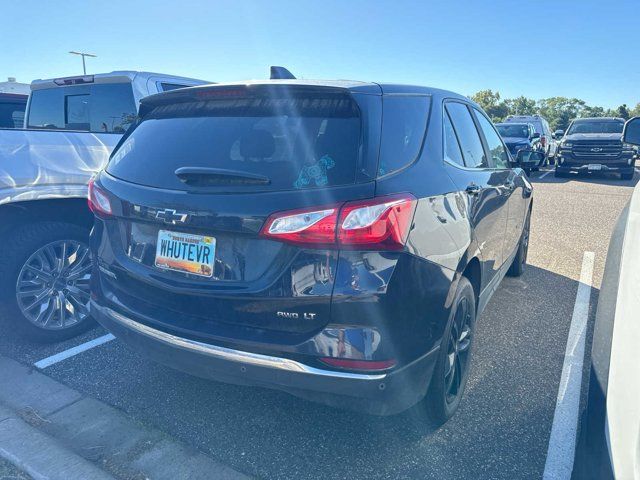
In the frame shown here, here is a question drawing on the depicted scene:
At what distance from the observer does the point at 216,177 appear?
2105 mm

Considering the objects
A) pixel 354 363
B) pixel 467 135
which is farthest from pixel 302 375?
pixel 467 135

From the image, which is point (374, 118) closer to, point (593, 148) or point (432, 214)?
point (432, 214)

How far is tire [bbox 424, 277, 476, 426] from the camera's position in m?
2.36

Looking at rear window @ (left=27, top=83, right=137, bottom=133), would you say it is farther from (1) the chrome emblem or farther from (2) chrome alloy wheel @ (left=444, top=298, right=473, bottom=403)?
(2) chrome alloy wheel @ (left=444, top=298, right=473, bottom=403)

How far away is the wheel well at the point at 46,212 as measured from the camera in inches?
127

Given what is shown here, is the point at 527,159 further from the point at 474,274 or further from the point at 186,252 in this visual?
the point at 186,252

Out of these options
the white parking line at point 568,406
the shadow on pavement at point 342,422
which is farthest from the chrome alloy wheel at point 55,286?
the white parking line at point 568,406

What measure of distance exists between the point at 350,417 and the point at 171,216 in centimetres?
150

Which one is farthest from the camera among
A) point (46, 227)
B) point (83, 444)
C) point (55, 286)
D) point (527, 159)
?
point (527, 159)

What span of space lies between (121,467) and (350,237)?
1.63 meters

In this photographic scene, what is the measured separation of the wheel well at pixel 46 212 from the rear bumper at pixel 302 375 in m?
1.69

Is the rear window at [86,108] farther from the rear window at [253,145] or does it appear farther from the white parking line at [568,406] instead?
the white parking line at [568,406]

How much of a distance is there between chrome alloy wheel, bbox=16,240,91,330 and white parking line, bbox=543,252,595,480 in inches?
128

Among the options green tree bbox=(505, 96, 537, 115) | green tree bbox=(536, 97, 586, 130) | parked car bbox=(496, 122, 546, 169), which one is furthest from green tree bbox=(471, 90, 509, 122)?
parked car bbox=(496, 122, 546, 169)
